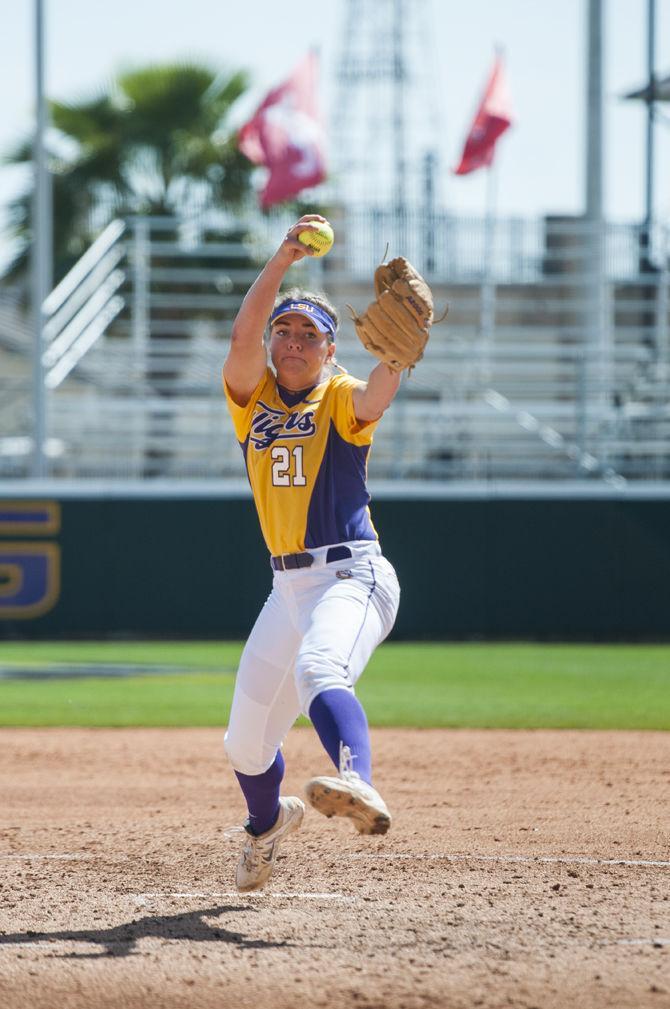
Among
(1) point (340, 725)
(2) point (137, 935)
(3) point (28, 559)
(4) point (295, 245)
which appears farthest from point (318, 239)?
(3) point (28, 559)

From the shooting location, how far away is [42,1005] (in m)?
3.51

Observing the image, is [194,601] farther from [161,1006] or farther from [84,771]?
[161,1006]

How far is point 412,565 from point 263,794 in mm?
10553

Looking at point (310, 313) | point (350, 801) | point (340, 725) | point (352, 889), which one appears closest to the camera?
point (350, 801)

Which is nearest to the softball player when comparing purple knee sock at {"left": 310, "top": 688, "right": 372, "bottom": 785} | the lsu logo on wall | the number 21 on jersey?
the number 21 on jersey

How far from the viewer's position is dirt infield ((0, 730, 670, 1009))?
3.64 m

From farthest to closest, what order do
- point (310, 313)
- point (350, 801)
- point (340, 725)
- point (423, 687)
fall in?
point (423, 687) < point (310, 313) < point (340, 725) < point (350, 801)

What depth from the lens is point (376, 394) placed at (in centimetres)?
426

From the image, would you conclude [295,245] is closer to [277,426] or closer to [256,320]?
[256,320]

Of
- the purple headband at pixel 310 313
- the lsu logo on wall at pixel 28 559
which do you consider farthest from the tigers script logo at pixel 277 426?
the lsu logo on wall at pixel 28 559

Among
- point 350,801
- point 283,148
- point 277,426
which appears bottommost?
point 350,801

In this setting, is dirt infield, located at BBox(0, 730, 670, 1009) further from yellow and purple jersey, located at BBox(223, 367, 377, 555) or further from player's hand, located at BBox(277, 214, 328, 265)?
player's hand, located at BBox(277, 214, 328, 265)

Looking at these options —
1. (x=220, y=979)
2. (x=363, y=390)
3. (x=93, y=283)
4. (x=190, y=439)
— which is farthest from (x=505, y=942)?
(x=93, y=283)

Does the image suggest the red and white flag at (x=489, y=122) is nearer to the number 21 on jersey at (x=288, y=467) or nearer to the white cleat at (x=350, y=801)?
the number 21 on jersey at (x=288, y=467)
